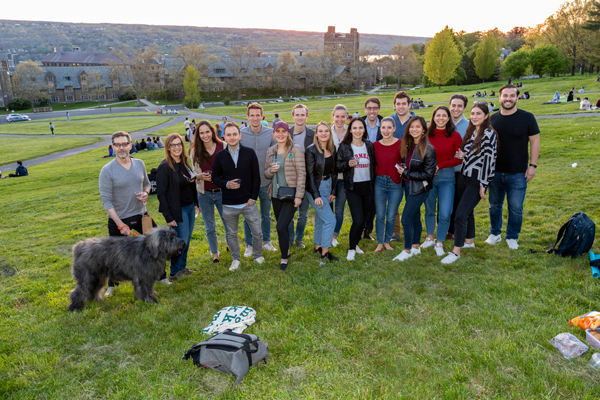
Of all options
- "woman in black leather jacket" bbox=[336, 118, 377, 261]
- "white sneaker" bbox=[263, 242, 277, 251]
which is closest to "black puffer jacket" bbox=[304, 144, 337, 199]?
"woman in black leather jacket" bbox=[336, 118, 377, 261]

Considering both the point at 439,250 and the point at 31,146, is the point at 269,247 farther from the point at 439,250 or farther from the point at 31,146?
the point at 31,146

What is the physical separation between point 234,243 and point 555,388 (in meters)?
4.98

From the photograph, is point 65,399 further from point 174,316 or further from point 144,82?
point 144,82

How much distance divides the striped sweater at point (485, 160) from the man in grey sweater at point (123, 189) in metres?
5.56

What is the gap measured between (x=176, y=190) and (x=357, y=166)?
3.26 meters

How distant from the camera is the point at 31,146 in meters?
30.0

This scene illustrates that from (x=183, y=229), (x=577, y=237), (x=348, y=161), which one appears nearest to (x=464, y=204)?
(x=577, y=237)

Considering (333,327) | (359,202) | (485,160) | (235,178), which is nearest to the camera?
(333,327)

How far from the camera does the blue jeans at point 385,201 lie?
6.27 m

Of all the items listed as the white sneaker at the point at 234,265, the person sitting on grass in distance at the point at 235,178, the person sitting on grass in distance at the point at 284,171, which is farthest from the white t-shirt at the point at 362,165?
the white sneaker at the point at 234,265

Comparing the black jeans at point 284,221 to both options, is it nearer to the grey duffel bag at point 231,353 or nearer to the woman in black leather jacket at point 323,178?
the woman in black leather jacket at point 323,178

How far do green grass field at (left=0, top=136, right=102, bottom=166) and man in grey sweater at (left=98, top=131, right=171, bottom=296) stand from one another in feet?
83.3

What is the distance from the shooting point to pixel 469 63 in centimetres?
7256

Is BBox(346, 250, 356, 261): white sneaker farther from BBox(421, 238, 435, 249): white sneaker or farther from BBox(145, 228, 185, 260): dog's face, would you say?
BBox(145, 228, 185, 260): dog's face
